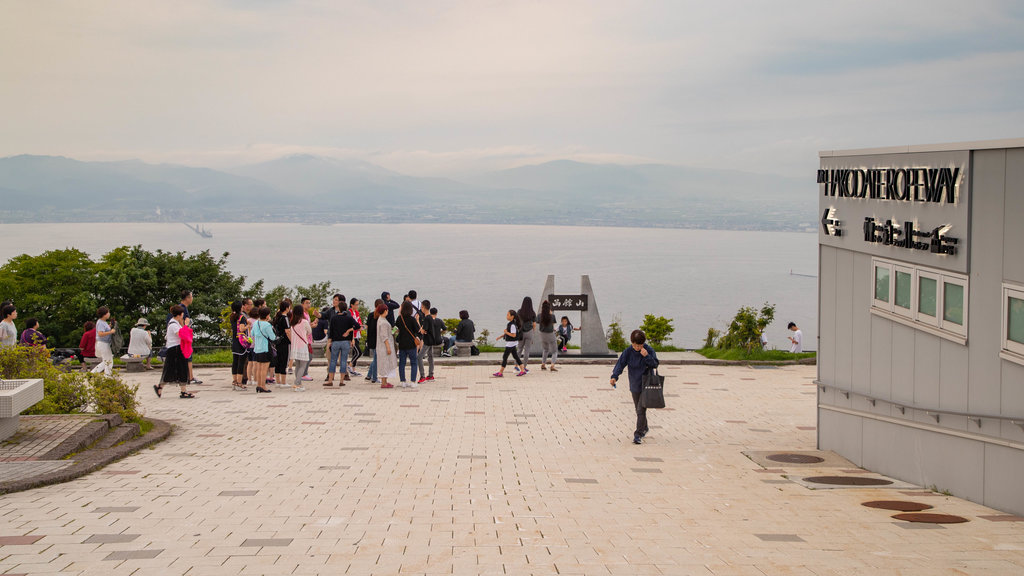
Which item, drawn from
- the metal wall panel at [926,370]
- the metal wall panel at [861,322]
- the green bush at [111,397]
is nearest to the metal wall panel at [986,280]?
the metal wall panel at [926,370]

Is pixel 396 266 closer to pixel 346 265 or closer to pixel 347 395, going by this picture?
pixel 346 265

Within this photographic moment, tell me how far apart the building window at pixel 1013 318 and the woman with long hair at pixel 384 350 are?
425 inches

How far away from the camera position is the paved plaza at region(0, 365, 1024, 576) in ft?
21.2

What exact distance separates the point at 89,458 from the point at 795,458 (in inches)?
339

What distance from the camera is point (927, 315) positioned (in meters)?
9.77

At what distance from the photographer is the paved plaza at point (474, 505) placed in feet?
21.2

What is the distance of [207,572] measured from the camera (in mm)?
6082

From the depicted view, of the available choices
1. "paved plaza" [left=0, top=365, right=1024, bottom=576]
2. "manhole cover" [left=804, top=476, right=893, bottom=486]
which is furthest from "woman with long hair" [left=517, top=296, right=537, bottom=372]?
"manhole cover" [left=804, top=476, right=893, bottom=486]

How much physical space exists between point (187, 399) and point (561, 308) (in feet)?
33.5

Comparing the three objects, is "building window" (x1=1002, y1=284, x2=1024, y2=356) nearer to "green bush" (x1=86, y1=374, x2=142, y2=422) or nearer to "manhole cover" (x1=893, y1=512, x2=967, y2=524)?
"manhole cover" (x1=893, y1=512, x2=967, y2=524)

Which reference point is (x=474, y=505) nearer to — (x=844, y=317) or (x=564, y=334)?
(x=844, y=317)

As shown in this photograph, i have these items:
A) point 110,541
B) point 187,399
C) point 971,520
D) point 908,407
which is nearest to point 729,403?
point 908,407

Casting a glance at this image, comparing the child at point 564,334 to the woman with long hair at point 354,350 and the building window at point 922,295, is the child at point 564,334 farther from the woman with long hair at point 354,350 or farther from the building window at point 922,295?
the building window at point 922,295

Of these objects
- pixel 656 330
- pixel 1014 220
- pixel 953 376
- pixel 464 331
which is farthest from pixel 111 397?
pixel 656 330
